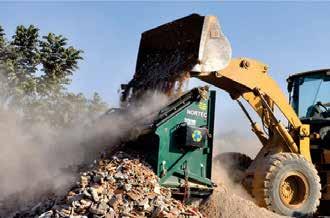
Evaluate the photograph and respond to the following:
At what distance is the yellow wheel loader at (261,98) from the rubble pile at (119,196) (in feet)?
6.10

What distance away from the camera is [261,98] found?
9.48 m

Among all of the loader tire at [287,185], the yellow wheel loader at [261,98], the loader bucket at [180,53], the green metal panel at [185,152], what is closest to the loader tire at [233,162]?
the yellow wheel loader at [261,98]

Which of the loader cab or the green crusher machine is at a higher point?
the loader cab

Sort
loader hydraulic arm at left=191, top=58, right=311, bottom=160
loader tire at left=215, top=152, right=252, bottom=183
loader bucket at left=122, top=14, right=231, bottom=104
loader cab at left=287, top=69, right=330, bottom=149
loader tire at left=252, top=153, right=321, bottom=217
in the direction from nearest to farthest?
loader bucket at left=122, top=14, right=231, bottom=104 < loader tire at left=252, top=153, right=321, bottom=217 < loader hydraulic arm at left=191, top=58, right=311, bottom=160 < loader cab at left=287, top=69, right=330, bottom=149 < loader tire at left=215, top=152, right=252, bottom=183

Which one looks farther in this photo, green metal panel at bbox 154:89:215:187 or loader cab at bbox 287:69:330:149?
loader cab at bbox 287:69:330:149

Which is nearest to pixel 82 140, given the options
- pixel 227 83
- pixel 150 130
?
pixel 150 130

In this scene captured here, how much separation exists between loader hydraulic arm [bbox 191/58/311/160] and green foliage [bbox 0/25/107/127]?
10735 millimetres

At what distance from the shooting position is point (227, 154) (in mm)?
10938

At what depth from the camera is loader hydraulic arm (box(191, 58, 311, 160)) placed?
9234 millimetres

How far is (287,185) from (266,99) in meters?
1.60

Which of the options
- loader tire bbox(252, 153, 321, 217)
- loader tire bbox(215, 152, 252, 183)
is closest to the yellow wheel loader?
loader tire bbox(252, 153, 321, 217)

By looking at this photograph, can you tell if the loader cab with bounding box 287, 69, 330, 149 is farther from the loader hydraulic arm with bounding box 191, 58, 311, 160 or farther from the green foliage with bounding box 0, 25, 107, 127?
the green foliage with bounding box 0, 25, 107, 127

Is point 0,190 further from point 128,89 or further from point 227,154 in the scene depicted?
point 227,154

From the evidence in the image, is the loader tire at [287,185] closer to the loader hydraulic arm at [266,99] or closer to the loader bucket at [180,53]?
the loader hydraulic arm at [266,99]
